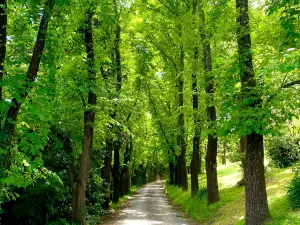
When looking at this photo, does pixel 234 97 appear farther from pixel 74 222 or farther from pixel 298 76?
pixel 74 222

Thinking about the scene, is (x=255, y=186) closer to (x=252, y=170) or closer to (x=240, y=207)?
(x=252, y=170)

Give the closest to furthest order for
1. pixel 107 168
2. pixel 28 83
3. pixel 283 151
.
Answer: pixel 28 83
pixel 283 151
pixel 107 168

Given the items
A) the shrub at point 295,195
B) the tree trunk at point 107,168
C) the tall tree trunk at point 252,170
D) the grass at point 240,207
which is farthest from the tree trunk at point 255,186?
the tree trunk at point 107,168

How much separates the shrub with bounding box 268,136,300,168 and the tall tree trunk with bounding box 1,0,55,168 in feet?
50.5

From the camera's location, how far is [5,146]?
747 cm

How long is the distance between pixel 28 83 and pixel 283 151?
16.7 m

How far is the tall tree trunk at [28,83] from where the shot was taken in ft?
24.5

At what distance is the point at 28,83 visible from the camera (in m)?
7.44

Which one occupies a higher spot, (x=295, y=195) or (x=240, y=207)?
(x=295, y=195)

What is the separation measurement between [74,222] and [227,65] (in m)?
9.03

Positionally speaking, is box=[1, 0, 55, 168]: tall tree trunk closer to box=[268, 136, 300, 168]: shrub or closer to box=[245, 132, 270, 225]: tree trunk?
box=[245, 132, 270, 225]: tree trunk

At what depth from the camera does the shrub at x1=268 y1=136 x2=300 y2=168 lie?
18750 mm

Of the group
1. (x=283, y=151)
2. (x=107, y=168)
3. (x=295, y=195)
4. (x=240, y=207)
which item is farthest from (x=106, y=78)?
(x=283, y=151)

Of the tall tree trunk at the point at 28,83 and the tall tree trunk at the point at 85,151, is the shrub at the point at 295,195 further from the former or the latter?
the tall tree trunk at the point at 28,83
